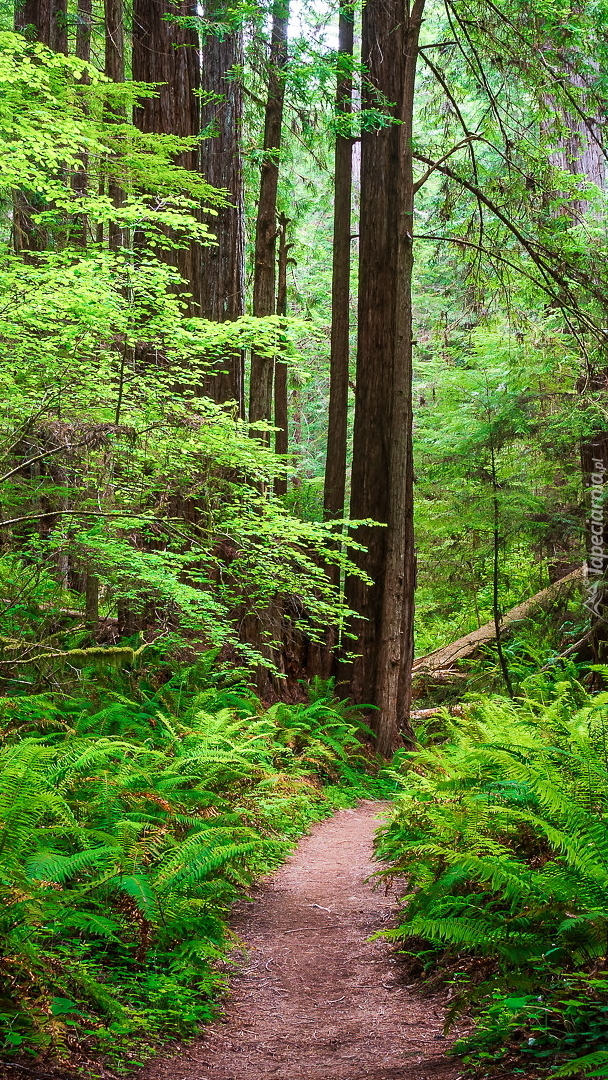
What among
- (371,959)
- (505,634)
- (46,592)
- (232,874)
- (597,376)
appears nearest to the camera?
(371,959)

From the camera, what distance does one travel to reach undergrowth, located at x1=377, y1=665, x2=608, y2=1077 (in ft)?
8.27

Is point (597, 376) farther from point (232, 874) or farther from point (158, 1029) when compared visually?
point (158, 1029)

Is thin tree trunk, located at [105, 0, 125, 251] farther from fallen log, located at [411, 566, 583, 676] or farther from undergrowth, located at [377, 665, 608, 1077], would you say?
fallen log, located at [411, 566, 583, 676]

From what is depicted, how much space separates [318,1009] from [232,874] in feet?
4.17

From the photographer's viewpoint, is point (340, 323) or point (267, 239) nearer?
point (267, 239)

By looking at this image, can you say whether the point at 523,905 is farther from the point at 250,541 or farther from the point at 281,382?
the point at 281,382

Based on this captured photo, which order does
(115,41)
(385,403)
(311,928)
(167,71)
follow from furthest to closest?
(385,403)
(115,41)
(167,71)
(311,928)

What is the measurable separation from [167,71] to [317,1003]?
8.62 meters

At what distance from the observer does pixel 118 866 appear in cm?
364

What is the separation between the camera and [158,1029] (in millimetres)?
3068

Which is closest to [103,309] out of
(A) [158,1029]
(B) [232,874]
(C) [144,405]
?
(C) [144,405]

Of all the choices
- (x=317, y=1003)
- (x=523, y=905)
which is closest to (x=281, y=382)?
(x=317, y=1003)

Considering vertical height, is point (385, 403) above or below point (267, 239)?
below

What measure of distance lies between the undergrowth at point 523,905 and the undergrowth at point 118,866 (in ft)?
3.35
